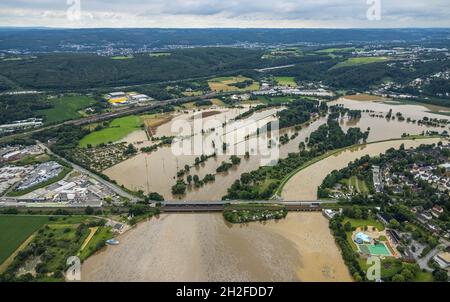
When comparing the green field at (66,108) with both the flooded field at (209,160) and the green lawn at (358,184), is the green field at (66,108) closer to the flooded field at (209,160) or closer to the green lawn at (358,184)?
the flooded field at (209,160)

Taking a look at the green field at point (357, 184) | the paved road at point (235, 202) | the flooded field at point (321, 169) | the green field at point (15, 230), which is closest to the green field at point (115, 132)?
the green field at point (15, 230)

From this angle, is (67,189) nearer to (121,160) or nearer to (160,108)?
(121,160)

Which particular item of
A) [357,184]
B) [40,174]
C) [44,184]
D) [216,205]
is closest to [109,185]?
[44,184]

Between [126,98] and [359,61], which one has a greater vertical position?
[359,61]

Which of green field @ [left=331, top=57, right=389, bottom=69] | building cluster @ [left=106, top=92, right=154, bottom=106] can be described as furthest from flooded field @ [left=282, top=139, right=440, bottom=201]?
green field @ [left=331, top=57, right=389, bottom=69]

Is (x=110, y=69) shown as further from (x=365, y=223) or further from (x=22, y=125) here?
(x=365, y=223)

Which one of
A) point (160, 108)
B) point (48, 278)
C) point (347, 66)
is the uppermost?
point (347, 66)
